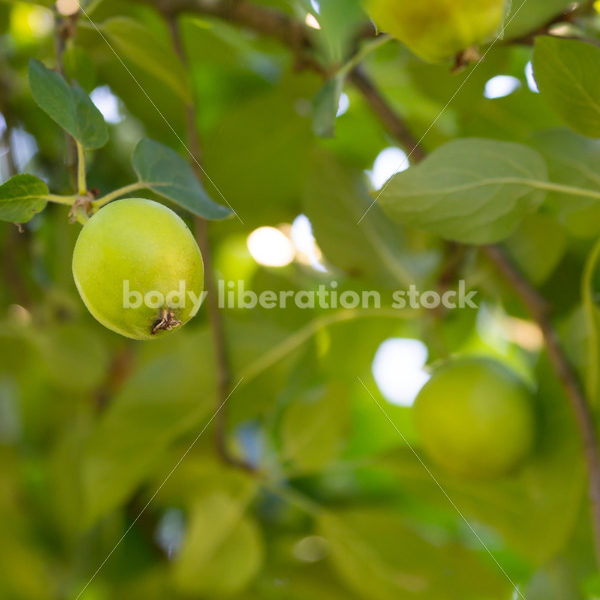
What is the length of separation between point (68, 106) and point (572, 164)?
0.39m

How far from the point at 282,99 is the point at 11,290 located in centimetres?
47

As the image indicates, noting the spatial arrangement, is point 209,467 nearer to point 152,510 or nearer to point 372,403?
point 152,510

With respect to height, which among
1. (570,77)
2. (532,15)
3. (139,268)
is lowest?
(139,268)

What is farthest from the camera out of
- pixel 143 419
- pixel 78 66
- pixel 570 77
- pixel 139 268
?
pixel 143 419

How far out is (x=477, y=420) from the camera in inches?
28.4

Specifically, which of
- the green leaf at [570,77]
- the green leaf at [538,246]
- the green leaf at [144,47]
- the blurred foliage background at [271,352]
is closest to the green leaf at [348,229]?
the blurred foliage background at [271,352]

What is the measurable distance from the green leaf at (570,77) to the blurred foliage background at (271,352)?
0.10 metres

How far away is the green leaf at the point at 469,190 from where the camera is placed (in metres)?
0.52

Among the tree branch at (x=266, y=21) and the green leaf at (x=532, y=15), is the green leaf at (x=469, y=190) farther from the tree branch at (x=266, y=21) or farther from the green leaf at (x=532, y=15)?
the tree branch at (x=266, y=21)

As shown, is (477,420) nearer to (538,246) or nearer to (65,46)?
(538,246)

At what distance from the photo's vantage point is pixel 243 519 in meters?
0.91

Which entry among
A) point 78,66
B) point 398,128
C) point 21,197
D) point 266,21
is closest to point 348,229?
point 398,128

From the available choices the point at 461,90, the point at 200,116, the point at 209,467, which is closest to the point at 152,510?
the point at 209,467

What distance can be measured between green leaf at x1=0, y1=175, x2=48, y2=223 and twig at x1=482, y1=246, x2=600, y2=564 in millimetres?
447
